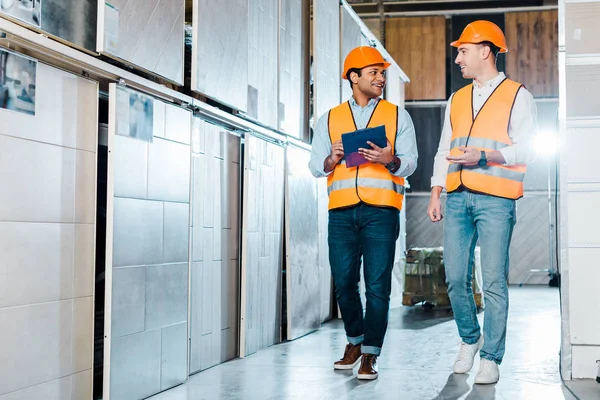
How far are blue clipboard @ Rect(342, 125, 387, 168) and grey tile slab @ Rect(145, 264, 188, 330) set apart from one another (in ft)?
3.30

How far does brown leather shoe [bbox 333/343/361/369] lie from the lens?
422 centimetres

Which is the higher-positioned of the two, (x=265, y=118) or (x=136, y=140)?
(x=265, y=118)

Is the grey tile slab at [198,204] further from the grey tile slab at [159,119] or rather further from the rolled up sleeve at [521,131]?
the rolled up sleeve at [521,131]

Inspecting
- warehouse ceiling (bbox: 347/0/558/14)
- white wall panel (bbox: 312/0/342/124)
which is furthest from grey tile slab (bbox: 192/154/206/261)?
warehouse ceiling (bbox: 347/0/558/14)

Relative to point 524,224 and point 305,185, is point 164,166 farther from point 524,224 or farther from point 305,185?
point 524,224

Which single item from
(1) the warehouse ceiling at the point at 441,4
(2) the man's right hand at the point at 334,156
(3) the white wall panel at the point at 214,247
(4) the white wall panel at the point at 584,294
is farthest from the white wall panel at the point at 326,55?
(1) the warehouse ceiling at the point at 441,4

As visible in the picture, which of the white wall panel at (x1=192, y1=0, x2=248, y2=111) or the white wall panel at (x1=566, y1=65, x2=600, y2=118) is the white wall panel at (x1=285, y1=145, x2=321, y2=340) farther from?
the white wall panel at (x1=566, y1=65, x2=600, y2=118)

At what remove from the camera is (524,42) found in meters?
13.3

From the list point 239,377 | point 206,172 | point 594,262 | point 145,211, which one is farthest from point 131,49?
point 594,262

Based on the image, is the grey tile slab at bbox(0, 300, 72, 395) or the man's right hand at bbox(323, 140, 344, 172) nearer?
the grey tile slab at bbox(0, 300, 72, 395)

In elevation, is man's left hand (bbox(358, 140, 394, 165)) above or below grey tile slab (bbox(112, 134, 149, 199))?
above

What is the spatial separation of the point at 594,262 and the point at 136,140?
2.41 m

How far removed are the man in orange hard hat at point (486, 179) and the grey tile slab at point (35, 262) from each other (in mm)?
1856

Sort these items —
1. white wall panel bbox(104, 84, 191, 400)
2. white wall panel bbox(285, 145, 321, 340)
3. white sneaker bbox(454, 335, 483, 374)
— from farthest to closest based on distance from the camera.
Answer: white wall panel bbox(285, 145, 321, 340)
white sneaker bbox(454, 335, 483, 374)
white wall panel bbox(104, 84, 191, 400)
